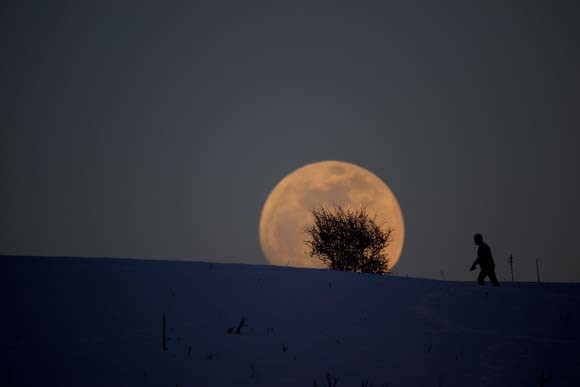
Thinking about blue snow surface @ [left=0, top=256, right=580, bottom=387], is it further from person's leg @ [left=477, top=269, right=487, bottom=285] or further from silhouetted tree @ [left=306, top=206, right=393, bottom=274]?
silhouetted tree @ [left=306, top=206, right=393, bottom=274]

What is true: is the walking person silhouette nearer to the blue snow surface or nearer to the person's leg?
the person's leg

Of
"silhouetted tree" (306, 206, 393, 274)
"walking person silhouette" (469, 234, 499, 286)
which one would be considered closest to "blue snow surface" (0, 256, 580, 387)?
"walking person silhouette" (469, 234, 499, 286)

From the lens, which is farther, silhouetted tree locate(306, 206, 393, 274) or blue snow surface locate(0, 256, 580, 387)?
silhouetted tree locate(306, 206, 393, 274)

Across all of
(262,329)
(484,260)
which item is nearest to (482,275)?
(484,260)

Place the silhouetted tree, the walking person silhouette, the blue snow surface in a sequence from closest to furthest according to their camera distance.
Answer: the blue snow surface
the walking person silhouette
the silhouetted tree

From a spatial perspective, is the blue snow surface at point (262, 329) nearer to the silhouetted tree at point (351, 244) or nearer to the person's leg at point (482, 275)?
the person's leg at point (482, 275)

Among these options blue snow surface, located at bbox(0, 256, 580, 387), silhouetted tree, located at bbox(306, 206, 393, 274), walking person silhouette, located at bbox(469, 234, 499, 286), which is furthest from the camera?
silhouetted tree, located at bbox(306, 206, 393, 274)

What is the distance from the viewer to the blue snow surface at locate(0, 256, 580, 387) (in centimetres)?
524

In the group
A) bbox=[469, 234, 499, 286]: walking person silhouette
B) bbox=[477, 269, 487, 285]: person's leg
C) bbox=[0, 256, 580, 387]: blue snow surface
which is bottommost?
bbox=[0, 256, 580, 387]: blue snow surface

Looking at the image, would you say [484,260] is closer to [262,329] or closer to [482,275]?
[482,275]

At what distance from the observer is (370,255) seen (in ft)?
79.6

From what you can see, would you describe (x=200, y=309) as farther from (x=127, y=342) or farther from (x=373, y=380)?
(x=373, y=380)

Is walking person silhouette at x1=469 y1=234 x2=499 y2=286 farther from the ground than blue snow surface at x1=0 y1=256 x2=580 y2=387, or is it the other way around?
walking person silhouette at x1=469 y1=234 x2=499 y2=286

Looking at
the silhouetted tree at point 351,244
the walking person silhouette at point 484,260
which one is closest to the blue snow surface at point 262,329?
the walking person silhouette at point 484,260
